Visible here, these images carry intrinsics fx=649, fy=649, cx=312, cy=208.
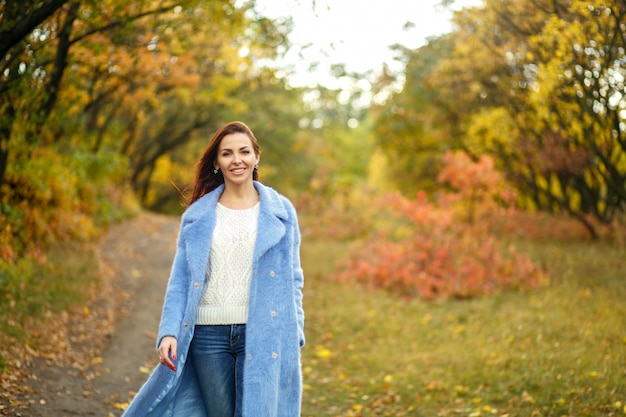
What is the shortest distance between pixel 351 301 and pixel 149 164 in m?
19.4

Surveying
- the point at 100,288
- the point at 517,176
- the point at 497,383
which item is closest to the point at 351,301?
the point at 100,288

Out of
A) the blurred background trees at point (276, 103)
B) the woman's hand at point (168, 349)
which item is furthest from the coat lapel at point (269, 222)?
the blurred background trees at point (276, 103)

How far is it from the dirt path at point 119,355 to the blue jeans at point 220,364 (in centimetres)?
266

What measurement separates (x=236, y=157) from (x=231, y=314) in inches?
33.7

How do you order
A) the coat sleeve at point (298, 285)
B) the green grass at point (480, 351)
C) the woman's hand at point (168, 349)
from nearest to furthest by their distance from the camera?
the woman's hand at point (168, 349) < the coat sleeve at point (298, 285) < the green grass at point (480, 351)

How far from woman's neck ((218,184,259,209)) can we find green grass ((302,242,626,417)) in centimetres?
356

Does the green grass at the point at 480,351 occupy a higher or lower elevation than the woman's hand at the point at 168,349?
lower

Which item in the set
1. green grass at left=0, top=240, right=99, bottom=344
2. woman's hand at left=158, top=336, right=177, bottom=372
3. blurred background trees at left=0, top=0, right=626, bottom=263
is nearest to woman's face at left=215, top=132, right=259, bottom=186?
blurred background trees at left=0, top=0, right=626, bottom=263

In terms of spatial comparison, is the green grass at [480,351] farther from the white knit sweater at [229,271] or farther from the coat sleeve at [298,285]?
the white knit sweater at [229,271]

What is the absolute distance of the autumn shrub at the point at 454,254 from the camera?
11.3 m

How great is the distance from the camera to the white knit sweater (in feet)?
11.1

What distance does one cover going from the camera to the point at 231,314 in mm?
3398

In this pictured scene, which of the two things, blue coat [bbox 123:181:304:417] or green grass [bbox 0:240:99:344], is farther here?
green grass [bbox 0:240:99:344]

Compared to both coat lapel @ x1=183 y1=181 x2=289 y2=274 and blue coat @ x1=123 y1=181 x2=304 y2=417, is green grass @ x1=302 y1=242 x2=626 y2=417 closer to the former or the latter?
blue coat @ x1=123 y1=181 x2=304 y2=417
